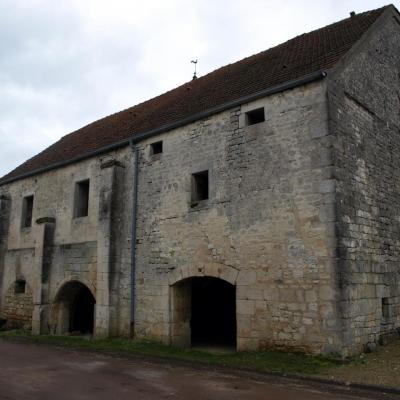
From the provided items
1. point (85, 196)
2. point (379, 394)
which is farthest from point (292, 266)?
point (85, 196)

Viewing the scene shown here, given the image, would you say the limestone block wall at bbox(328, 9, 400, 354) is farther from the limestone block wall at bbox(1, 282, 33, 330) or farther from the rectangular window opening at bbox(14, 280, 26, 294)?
the rectangular window opening at bbox(14, 280, 26, 294)

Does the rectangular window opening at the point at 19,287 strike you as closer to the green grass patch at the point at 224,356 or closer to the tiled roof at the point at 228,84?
the green grass patch at the point at 224,356

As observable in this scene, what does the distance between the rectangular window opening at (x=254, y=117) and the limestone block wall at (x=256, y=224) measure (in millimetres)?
139

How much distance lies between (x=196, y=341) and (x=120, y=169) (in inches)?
209

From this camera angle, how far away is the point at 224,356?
8.96 metres

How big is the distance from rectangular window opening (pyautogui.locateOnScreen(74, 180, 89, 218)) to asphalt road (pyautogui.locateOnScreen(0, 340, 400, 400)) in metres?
5.57

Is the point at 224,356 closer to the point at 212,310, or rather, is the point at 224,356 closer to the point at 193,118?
the point at 212,310

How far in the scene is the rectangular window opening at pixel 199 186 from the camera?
10.9m

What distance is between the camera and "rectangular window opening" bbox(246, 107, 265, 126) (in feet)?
32.7

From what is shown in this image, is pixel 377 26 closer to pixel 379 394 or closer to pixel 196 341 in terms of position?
pixel 379 394

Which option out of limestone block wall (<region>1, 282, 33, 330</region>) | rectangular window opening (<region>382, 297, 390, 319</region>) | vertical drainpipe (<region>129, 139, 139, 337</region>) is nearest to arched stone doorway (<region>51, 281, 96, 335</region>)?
limestone block wall (<region>1, 282, 33, 330</region>)

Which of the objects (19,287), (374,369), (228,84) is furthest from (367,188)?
(19,287)

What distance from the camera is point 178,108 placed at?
1251 cm

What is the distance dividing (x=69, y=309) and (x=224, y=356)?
6.88 m
